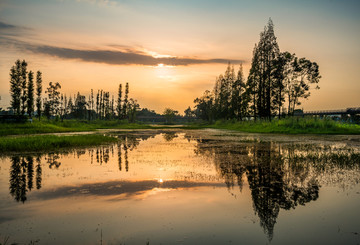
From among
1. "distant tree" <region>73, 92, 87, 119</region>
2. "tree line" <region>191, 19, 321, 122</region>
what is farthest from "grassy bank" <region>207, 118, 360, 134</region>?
"distant tree" <region>73, 92, 87, 119</region>

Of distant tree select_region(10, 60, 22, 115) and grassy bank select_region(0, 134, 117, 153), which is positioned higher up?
distant tree select_region(10, 60, 22, 115)

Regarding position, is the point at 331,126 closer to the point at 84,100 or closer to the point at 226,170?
the point at 226,170

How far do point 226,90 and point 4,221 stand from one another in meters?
84.5

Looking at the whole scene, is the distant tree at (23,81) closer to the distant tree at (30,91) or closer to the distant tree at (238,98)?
the distant tree at (30,91)

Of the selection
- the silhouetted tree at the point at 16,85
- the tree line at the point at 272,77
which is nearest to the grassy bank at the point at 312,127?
the tree line at the point at 272,77

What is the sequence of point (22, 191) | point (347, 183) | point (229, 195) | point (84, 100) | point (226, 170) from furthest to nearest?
point (84, 100) → point (226, 170) → point (347, 183) → point (22, 191) → point (229, 195)

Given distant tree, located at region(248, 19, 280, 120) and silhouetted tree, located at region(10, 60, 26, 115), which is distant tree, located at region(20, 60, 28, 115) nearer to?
silhouetted tree, located at region(10, 60, 26, 115)

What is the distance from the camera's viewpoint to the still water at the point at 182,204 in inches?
206

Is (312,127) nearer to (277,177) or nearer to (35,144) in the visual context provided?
(277,177)

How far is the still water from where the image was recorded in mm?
5230

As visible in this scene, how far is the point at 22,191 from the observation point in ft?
28.0

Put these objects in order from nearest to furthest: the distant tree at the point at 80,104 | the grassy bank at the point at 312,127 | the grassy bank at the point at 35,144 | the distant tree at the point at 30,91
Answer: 1. the grassy bank at the point at 35,144
2. the grassy bank at the point at 312,127
3. the distant tree at the point at 30,91
4. the distant tree at the point at 80,104

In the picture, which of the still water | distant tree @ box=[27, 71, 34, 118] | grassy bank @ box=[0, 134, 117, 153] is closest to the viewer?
the still water

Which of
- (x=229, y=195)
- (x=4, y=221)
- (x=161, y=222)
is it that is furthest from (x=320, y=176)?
(x=4, y=221)
